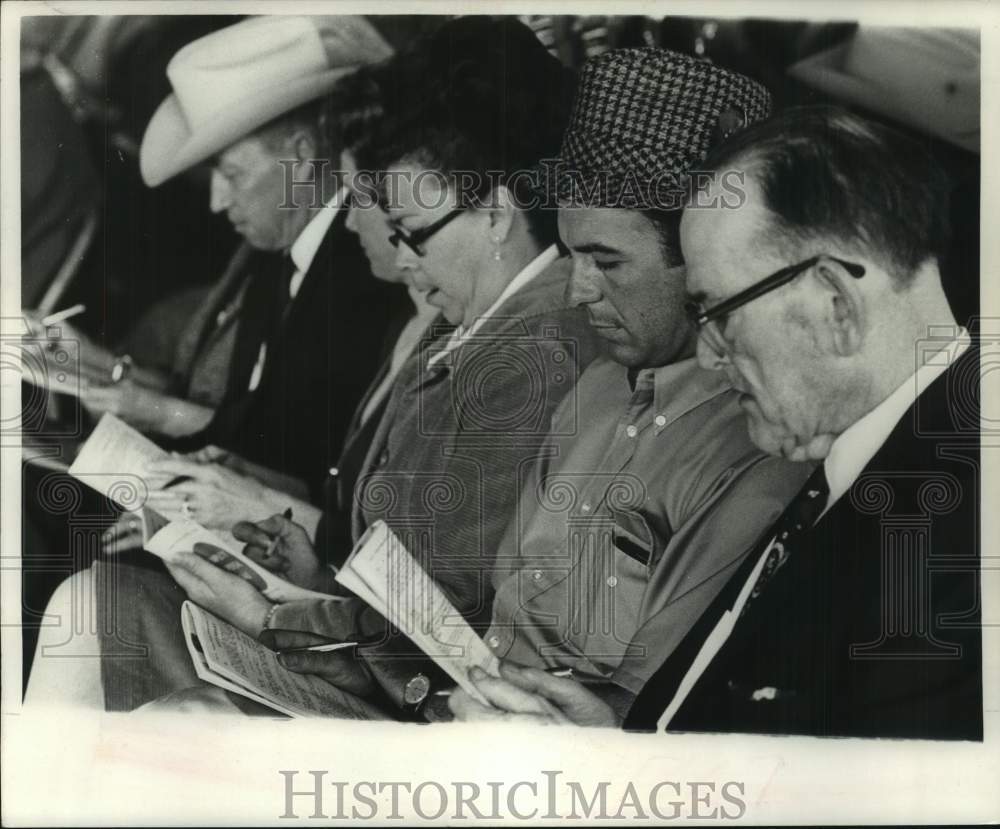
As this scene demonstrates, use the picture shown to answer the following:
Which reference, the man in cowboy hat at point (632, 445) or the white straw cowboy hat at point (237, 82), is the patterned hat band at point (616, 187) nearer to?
the man in cowboy hat at point (632, 445)

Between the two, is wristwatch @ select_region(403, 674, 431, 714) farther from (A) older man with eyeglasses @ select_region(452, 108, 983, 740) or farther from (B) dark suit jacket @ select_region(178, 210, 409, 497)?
(B) dark suit jacket @ select_region(178, 210, 409, 497)

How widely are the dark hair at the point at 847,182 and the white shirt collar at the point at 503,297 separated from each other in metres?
0.50

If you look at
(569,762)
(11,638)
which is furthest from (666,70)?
(11,638)

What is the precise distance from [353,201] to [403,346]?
0.42 m

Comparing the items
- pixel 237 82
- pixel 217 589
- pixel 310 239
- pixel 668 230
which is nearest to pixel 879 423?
pixel 668 230

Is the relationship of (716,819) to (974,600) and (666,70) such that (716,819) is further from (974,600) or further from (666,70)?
(666,70)

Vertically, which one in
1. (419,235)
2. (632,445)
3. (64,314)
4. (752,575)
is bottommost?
(752,575)

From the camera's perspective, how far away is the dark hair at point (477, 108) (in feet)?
10.7

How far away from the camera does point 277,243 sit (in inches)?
131

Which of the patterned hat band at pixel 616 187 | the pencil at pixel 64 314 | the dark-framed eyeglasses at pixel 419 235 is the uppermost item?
the patterned hat band at pixel 616 187

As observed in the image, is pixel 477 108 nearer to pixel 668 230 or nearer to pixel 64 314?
pixel 668 230

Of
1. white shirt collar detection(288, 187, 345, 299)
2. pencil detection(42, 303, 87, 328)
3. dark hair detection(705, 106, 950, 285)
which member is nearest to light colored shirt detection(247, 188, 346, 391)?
white shirt collar detection(288, 187, 345, 299)

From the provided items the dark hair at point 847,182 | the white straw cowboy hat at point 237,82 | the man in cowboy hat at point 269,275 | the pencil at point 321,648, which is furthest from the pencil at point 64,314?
the dark hair at point 847,182

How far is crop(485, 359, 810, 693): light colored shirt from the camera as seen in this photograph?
127 inches
